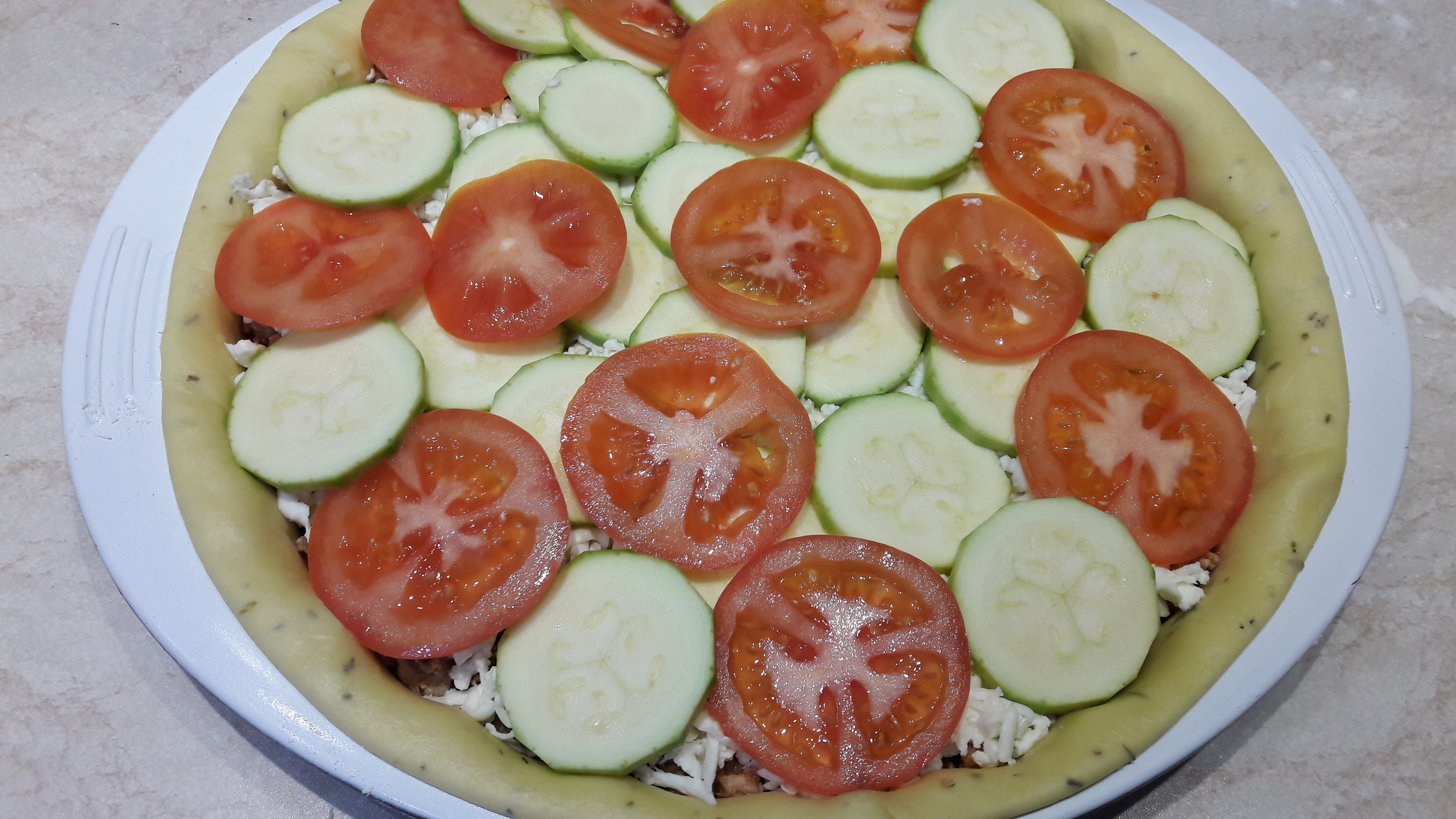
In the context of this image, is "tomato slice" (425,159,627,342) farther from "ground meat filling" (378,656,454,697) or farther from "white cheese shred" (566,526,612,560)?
"ground meat filling" (378,656,454,697)

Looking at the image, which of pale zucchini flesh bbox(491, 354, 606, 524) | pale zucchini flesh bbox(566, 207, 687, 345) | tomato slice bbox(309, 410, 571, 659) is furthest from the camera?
pale zucchini flesh bbox(566, 207, 687, 345)

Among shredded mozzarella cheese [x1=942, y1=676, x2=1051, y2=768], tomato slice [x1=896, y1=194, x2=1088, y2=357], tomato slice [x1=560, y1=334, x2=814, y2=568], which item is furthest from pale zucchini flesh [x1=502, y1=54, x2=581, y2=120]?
shredded mozzarella cheese [x1=942, y1=676, x2=1051, y2=768]

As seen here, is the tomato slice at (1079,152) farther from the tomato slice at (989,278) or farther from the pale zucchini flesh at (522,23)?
the pale zucchini flesh at (522,23)

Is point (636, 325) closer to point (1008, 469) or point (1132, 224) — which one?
point (1008, 469)

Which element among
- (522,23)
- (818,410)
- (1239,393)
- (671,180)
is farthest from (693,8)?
(1239,393)

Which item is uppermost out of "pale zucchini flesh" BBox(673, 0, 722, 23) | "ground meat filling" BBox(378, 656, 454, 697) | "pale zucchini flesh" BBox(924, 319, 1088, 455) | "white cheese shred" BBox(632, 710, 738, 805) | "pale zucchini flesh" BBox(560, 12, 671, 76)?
"pale zucchini flesh" BBox(673, 0, 722, 23)
